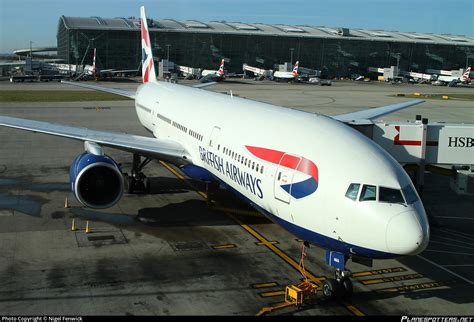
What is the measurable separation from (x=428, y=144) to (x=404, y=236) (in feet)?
32.5

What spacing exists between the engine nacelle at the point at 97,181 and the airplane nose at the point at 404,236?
29.9ft

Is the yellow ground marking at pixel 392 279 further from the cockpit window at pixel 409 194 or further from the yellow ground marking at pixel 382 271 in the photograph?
the cockpit window at pixel 409 194

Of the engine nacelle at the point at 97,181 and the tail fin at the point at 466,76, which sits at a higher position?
the tail fin at the point at 466,76

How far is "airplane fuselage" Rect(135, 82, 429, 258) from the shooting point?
9836mm

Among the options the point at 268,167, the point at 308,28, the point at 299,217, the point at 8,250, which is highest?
the point at 308,28

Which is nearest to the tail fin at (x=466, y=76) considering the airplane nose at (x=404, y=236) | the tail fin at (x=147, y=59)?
the tail fin at (x=147, y=59)

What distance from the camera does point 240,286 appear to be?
39.4ft

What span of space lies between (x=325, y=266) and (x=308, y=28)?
519 feet

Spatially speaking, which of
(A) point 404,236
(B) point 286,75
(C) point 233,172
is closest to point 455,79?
(B) point 286,75

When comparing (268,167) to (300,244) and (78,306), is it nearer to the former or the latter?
(300,244)

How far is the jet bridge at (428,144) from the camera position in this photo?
1802 centimetres

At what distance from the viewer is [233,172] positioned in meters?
14.8

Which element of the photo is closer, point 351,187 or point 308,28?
point 351,187

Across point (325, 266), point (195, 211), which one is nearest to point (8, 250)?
point (195, 211)
